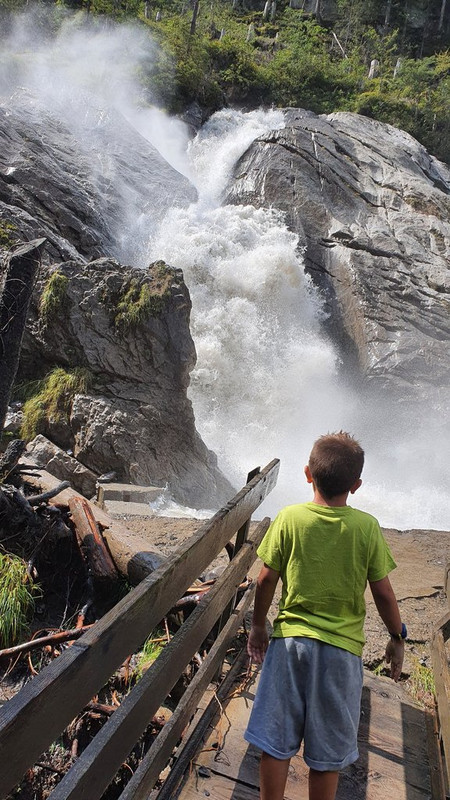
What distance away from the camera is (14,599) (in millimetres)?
4137

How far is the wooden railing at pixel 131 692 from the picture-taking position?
4.45ft

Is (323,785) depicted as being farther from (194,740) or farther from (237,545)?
(237,545)

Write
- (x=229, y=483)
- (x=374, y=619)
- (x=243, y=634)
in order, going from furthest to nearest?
(x=229, y=483) → (x=374, y=619) → (x=243, y=634)

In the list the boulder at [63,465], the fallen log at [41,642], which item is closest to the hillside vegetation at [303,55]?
the boulder at [63,465]

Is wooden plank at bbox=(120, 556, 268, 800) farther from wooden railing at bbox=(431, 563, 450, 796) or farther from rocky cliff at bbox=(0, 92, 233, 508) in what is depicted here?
rocky cliff at bbox=(0, 92, 233, 508)

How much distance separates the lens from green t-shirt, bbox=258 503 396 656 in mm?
2209

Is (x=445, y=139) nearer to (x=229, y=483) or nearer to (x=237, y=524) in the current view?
(x=229, y=483)

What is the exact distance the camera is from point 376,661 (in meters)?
3.91

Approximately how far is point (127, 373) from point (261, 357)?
5562 mm

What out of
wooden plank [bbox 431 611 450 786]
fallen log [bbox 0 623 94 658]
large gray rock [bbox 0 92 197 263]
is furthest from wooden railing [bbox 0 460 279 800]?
large gray rock [bbox 0 92 197 263]

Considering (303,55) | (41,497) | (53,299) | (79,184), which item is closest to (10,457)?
(41,497)

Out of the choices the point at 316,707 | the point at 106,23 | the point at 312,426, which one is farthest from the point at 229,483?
the point at 106,23

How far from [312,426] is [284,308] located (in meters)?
4.02

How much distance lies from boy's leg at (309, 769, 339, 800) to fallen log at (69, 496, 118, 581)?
2840 millimetres
